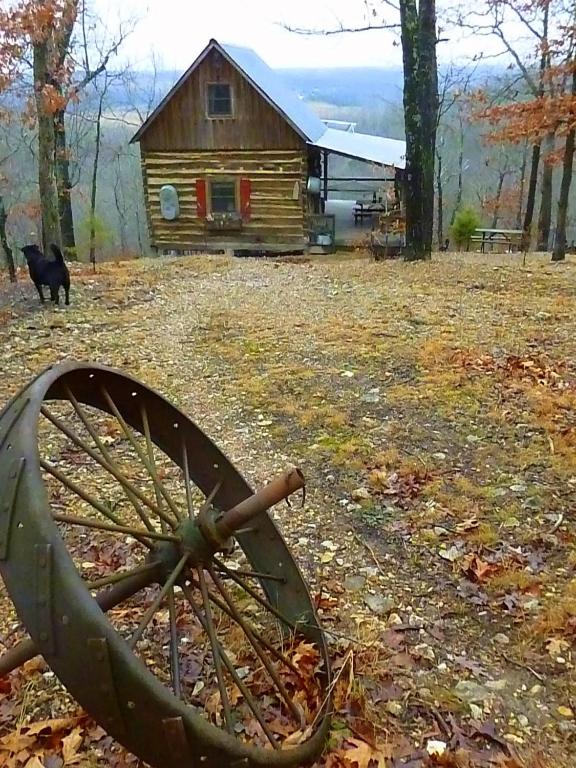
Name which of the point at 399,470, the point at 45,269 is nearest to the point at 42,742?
the point at 399,470

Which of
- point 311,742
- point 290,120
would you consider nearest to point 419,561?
point 311,742

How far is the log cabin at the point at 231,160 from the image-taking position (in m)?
19.5

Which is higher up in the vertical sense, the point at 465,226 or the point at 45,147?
the point at 45,147

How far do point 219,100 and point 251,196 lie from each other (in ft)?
9.50

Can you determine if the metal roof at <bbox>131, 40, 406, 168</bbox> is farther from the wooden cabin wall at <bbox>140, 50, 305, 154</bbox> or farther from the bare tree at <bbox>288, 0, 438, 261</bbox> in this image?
the bare tree at <bbox>288, 0, 438, 261</bbox>

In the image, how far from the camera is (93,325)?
30.3 feet

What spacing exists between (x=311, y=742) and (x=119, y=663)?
1142 millimetres

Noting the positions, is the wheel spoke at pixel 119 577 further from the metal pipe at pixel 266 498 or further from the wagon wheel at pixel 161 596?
the metal pipe at pixel 266 498

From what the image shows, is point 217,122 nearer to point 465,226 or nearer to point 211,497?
point 465,226

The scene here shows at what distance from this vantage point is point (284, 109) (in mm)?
19438

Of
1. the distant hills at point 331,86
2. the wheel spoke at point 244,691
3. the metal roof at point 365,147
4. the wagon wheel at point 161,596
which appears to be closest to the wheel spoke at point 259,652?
the wagon wheel at point 161,596

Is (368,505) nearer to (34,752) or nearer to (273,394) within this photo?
(273,394)

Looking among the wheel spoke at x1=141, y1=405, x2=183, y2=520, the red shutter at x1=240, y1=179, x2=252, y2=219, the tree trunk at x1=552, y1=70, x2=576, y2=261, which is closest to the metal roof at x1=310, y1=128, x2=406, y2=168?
the red shutter at x1=240, y1=179, x2=252, y2=219

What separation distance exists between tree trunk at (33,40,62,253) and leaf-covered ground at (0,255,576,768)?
54.4 inches
